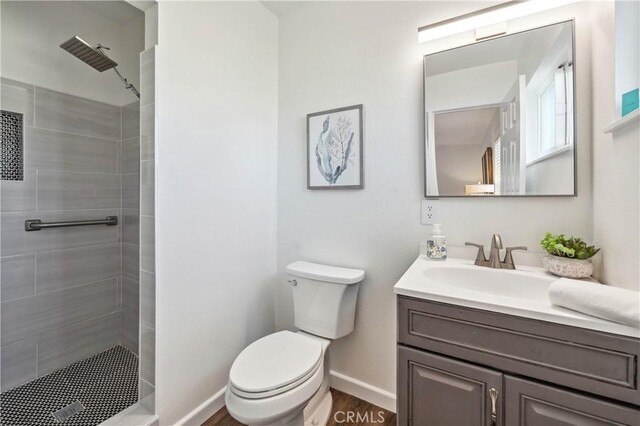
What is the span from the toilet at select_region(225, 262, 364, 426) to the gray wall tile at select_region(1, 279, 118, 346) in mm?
1338

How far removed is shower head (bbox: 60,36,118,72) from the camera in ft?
4.31

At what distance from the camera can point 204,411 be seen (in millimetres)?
1461

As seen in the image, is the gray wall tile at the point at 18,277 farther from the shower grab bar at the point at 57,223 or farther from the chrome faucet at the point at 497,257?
the chrome faucet at the point at 497,257

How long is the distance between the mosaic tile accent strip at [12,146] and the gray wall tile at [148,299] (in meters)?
1.08

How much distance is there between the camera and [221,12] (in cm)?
156

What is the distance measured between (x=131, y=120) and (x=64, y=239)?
0.90m

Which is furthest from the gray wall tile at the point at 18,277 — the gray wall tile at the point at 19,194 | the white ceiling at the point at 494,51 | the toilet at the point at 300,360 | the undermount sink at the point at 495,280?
A: the white ceiling at the point at 494,51

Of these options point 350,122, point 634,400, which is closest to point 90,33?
point 350,122

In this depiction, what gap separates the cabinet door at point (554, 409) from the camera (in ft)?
2.36

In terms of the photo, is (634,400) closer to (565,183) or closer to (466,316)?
(466,316)

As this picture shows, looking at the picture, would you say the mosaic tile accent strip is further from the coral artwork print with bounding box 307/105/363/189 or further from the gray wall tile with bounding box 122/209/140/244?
the coral artwork print with bounding box 307/105/363/189

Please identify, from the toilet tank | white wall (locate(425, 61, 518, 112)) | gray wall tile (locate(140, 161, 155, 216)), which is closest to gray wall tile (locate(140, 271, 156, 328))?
gray wall tile (locate(140, 161, 155, 216))

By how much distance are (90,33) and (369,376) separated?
2841 millimetres

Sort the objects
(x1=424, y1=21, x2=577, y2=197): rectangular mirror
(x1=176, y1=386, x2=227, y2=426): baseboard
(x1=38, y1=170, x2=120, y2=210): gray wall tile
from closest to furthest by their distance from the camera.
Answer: (x1=424, y1=21, x2=577, y2=197): rectangular mirror, (x1=176, y1=386, x2=227, y2=426): baseboard, (x1=38, y1=170, x2=120, y2=210): gray wall tile
